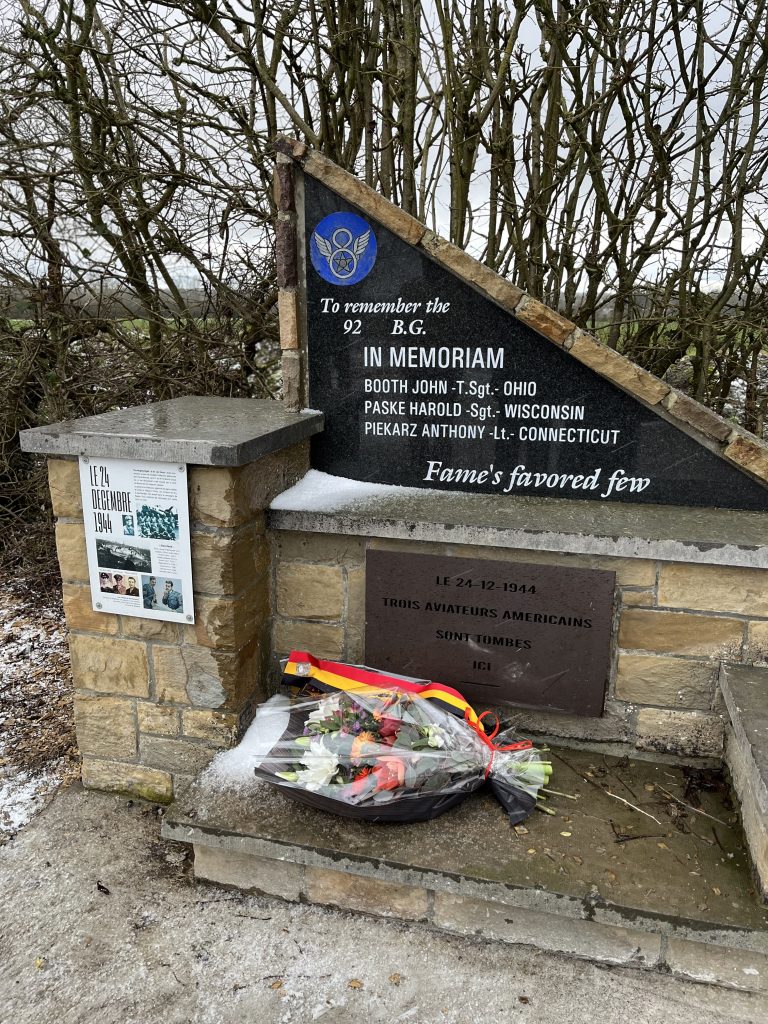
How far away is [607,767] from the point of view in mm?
2732

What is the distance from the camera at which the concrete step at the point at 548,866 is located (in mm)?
2170

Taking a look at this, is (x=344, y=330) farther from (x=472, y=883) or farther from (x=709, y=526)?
(x=472, y=883)

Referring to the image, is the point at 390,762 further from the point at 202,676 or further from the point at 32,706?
the point at 32,706

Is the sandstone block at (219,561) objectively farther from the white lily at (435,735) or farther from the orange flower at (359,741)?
the white lily at (435,735)

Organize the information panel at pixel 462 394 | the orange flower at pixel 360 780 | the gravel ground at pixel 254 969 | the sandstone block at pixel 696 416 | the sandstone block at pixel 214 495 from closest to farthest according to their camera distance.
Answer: the gravel ground at pixel 254 969
the orange flower at pixel 360 780
the sandstone block at pixel 214 495
the sandstone block at pixel 696 416
the information panel at pixel 462 394

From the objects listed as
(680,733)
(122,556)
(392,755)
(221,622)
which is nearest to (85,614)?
(122,556)

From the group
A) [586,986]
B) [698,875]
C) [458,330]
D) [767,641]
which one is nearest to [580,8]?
[458,330]

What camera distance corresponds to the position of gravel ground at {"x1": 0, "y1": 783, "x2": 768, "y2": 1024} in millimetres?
→ 2133

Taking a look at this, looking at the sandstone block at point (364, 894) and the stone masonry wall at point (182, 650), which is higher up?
the stone masonry wall at point (182, 650)

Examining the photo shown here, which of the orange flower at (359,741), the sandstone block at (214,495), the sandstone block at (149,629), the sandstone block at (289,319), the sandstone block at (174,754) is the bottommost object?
the sandstone block at (174,754)

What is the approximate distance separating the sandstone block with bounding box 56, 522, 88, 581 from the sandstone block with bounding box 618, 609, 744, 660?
6.35 feet

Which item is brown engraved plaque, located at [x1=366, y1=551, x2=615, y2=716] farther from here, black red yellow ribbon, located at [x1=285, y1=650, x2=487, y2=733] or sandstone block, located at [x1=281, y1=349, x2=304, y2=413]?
sandstone block, located at [x1=281, y1=349, x2=304, y2=413]

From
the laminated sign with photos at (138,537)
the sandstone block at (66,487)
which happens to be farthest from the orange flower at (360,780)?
the sandstone block at (66,487)

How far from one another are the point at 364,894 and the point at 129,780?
1.10m
